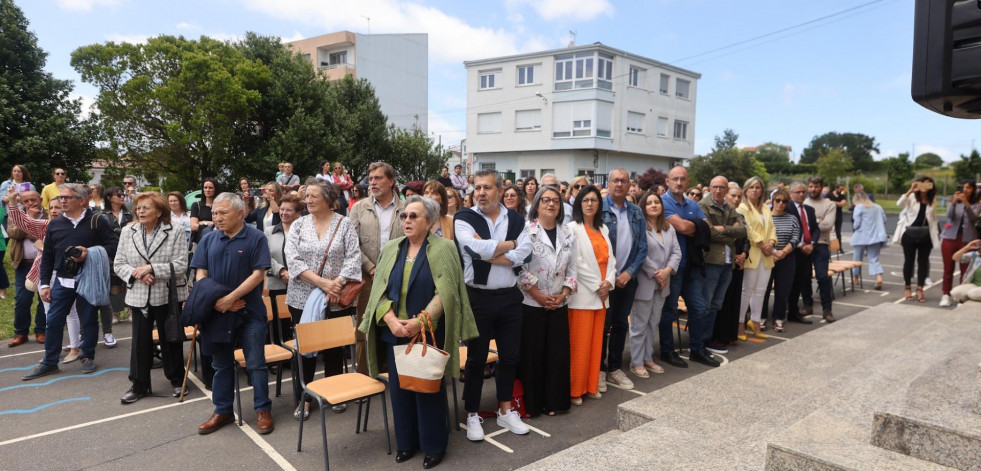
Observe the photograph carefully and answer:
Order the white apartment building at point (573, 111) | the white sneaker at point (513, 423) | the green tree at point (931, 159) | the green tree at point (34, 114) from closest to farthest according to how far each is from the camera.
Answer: the white sneaker at point (513, 423), the green tree at point (34, 114), the white apartment building at point (573, 111), the green tree at point (931, 159)

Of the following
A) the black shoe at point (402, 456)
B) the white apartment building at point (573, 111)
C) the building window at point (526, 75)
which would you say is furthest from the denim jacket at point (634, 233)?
the building window at point (526, 75)

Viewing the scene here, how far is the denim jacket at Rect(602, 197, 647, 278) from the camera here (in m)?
5.10

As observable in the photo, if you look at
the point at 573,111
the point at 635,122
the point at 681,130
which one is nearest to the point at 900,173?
the point at 681,130

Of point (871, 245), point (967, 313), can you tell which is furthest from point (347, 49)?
point (967, 313)

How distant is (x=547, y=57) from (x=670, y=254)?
33.3 metres

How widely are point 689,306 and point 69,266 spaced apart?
6.36 metres

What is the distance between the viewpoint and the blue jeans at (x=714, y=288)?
6000mm

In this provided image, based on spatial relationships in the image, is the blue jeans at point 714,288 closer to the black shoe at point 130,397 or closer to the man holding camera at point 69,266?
the black shoe at point 130,397

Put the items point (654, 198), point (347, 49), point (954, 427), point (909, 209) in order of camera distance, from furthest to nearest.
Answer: point (347, 49), point (909, 209), point (654, 198), point (954, 427)

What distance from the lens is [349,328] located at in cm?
441

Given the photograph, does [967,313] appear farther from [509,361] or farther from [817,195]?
[509,361]

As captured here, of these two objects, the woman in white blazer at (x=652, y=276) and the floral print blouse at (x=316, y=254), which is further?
the woman in white blazer at (x=652, y=276)

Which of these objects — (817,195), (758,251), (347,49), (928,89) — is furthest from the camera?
(347,49)

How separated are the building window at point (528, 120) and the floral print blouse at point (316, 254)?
3322 centimetres
